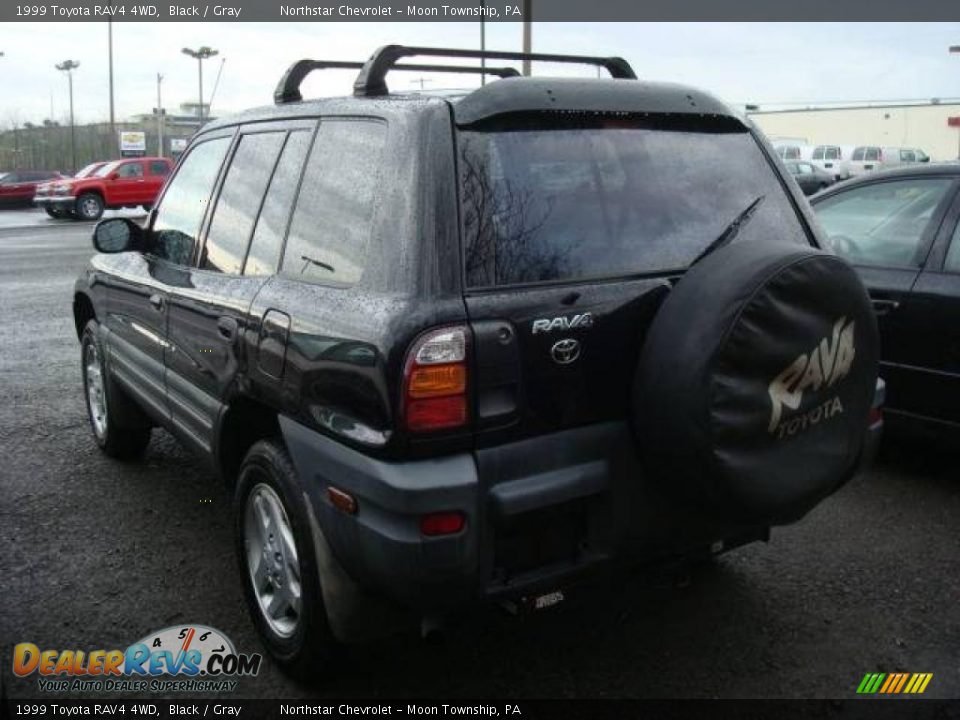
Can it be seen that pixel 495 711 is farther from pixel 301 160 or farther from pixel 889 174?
pixel 889 174

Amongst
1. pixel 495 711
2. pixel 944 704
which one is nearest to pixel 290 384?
pixel 495 711

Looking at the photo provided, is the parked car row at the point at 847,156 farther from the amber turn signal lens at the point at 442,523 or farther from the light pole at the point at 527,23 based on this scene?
the amber turn signal lens at the point at 442,523

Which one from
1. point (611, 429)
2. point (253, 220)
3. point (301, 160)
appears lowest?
point (611, 429)

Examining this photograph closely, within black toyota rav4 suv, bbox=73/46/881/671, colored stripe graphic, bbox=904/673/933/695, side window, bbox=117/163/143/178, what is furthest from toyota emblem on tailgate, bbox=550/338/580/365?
side window, bbox=117/163/143/178

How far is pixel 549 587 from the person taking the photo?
2.44 metres

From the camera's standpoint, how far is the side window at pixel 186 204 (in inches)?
146

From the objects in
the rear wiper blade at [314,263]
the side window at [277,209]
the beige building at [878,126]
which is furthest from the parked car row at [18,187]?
the beige building at [878,126]

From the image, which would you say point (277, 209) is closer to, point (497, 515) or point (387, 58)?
point (387, 58)

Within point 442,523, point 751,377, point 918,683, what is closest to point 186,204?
point 442,523

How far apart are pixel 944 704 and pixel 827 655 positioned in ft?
1.21

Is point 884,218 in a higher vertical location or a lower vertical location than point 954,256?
higher

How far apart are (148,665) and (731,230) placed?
2410mm

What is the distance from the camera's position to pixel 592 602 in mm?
2982

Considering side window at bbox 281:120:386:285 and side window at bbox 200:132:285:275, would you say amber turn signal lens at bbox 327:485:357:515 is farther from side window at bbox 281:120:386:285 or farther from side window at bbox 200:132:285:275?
side window at bbox 200:132:285:275
